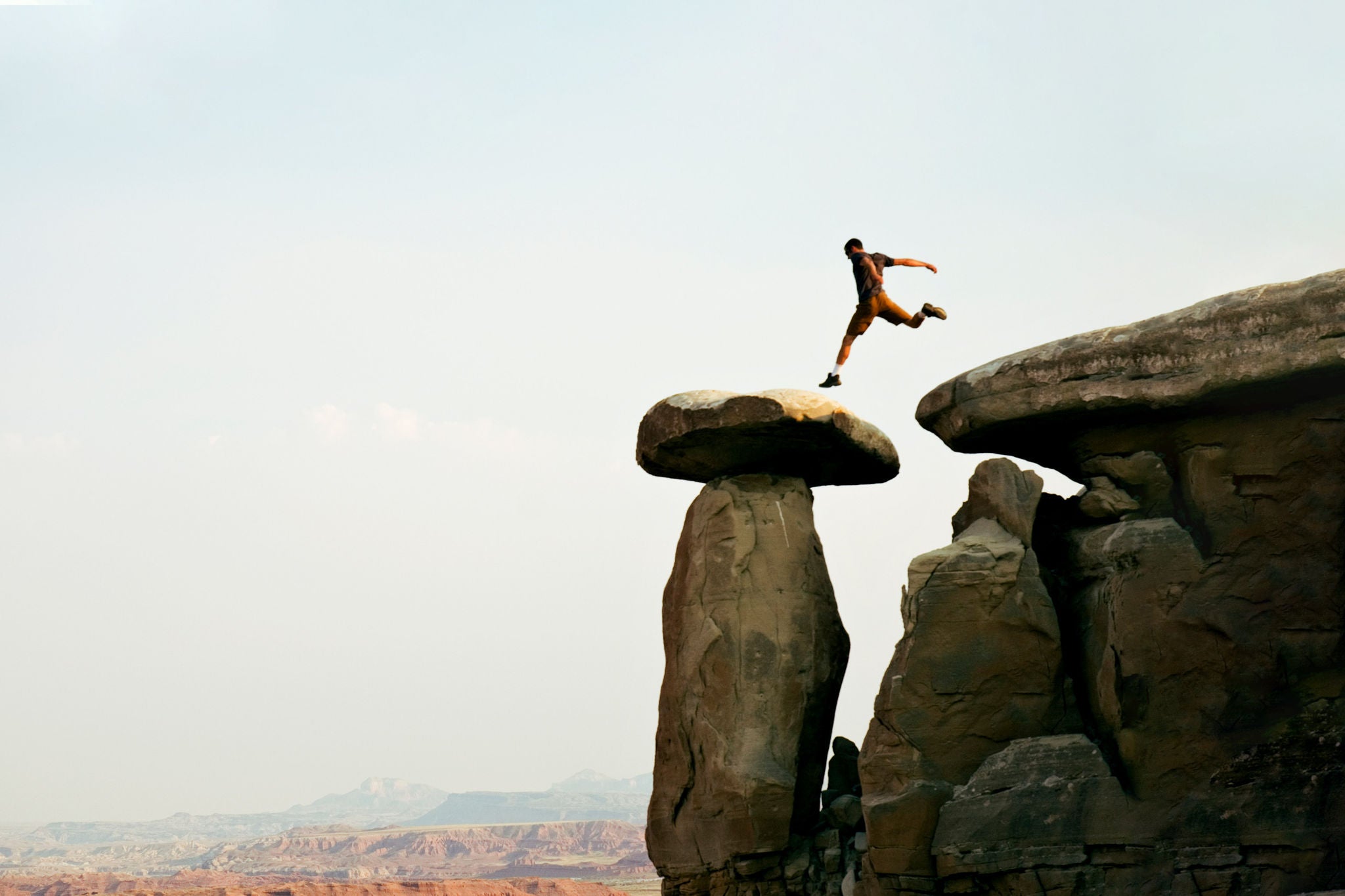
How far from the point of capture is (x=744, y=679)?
567 inches

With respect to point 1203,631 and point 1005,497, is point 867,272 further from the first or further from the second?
point 1203,631

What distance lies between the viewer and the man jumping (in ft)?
49.9

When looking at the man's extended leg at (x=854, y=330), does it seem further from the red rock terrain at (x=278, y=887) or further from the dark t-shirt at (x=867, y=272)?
the red rock terrain at (x=278, y=887)

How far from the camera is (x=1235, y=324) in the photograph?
40.1 feet

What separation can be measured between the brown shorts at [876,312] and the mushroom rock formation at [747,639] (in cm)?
126

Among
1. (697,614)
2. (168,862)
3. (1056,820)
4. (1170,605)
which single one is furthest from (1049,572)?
(168,862)

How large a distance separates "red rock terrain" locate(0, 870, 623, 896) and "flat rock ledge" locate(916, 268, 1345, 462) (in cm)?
3636

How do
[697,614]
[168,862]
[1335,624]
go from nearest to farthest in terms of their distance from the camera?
1. [1335,624]
2. [697,614]
3. [168,862]

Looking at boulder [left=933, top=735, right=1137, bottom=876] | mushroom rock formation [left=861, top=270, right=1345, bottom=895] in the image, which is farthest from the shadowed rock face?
boulder [left=933, top=735, right=1137, bottom=876]

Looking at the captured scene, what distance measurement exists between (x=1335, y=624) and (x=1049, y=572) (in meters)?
2.67

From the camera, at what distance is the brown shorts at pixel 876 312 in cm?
1520

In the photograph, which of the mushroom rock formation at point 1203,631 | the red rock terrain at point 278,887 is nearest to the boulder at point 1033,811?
the mushroom rock formation at point 1203,631

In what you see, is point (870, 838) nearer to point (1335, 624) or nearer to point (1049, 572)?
point (1049, 572)

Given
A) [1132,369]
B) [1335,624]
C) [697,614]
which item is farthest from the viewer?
[697,614]
